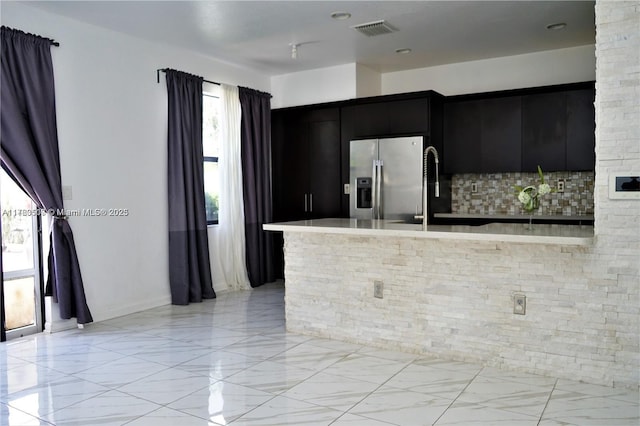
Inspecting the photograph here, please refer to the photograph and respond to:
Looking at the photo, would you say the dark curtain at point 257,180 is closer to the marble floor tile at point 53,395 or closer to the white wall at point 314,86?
the white wall at point 314,86

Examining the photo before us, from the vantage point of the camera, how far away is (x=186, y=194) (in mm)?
5836

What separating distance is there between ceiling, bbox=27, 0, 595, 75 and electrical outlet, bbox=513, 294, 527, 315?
99.4 inches

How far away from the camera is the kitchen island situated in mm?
3357

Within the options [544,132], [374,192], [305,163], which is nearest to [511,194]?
[544,132]

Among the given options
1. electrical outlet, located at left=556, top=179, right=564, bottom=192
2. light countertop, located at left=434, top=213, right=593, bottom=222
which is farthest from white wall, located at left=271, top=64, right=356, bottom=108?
electrical outlet, located at left=556, top=179, right=564, bottom=192

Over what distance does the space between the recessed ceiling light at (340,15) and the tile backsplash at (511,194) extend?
2664 mm

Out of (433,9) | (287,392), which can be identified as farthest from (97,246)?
(433,9)

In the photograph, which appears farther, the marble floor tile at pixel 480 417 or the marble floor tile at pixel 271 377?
the marble floor tile at pixel 271 377

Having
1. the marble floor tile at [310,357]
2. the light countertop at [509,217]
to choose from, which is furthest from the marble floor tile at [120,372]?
the light countertop at [509,217]

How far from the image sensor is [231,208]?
6562mm

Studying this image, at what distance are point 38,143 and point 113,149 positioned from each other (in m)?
0.80

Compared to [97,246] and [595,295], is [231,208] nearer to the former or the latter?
[97,246]

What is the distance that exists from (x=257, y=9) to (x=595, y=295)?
3.45m

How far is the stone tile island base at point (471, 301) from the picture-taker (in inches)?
130
